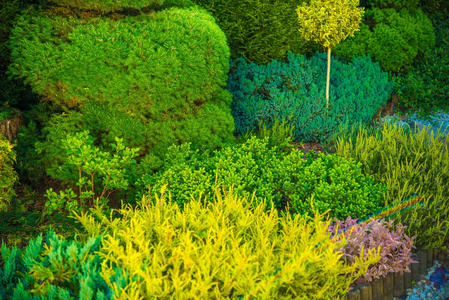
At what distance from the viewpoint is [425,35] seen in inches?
341

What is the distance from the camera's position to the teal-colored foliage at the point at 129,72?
489cm

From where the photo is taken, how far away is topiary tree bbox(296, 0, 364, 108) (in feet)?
21.6

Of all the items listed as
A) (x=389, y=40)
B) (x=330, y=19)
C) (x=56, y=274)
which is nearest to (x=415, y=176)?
(x=330, y=19)

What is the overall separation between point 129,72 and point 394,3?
6.10m

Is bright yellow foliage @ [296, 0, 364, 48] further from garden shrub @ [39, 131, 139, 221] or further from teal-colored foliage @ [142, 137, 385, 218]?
garden shrub @ [39, 131, 139, 221]

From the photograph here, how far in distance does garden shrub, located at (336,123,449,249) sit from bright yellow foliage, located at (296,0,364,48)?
185cm

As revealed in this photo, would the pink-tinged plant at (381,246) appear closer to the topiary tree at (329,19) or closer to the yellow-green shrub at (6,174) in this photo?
the yellow-green shrub at (6,174)

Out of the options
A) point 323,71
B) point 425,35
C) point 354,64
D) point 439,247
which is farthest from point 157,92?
point 425,35

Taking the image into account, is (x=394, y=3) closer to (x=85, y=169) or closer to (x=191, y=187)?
(x=191, y=187)

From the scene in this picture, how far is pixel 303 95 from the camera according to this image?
7051mm

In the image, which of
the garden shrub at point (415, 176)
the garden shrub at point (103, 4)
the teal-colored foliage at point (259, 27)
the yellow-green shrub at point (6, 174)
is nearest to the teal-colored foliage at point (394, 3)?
the teal-colored foliage at point (259, 27)

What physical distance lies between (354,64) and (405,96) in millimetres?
1174

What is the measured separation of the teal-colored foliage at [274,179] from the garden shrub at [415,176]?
0.25 metres

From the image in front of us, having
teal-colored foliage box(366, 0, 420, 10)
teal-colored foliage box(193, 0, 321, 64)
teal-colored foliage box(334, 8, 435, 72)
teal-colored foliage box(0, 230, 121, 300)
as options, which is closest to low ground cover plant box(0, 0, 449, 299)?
teal-colored foliage box(0, 230, 121, 300)
